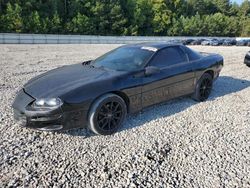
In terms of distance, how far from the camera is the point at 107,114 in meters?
3.92

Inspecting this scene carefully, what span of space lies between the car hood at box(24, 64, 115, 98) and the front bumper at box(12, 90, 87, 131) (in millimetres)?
223

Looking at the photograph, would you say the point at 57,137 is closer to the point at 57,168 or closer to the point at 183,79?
the point at 57,168

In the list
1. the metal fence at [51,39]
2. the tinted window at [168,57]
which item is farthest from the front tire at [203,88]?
the metal fence at [51,39]

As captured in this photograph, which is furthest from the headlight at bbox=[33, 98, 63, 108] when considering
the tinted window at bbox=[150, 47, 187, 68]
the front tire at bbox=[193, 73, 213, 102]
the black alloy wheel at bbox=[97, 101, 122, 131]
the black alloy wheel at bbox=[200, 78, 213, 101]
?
the black alloy wheel at bbox=[200, 78, 213, 101]

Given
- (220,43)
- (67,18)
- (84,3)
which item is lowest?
(220,43)

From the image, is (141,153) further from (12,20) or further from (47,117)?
(12,20)

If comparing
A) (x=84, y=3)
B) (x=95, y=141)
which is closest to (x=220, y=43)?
(x=84, y=3)

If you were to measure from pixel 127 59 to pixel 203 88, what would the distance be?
6.80 ft

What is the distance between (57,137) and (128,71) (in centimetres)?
156

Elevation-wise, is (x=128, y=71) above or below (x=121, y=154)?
above

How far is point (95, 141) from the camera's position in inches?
147

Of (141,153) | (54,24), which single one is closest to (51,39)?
(54,24)

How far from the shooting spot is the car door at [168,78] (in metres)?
4.44

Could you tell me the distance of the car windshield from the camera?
4.41 metres
